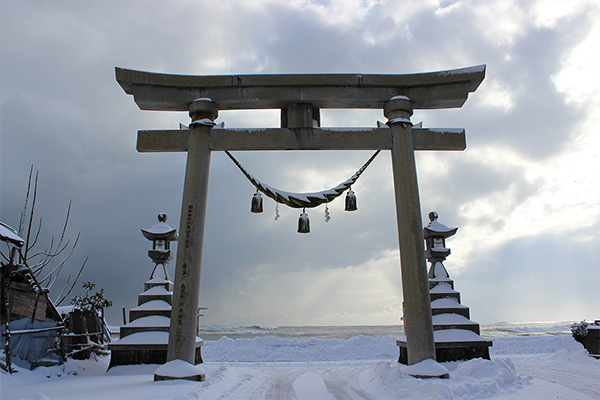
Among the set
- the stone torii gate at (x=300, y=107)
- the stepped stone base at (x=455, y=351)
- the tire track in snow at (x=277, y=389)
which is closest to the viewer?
the tire track in snow at (x=277, y=389)

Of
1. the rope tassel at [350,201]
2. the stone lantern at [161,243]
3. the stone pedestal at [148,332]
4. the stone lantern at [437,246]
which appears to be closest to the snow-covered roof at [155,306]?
the stone pedestal at [148,332]

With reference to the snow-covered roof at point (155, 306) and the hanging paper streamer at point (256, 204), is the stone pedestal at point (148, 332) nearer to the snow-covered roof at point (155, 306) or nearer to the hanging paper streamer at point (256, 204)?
the snow-covered roof at point (155, 306)

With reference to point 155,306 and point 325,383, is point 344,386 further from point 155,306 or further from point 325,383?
point 155,306

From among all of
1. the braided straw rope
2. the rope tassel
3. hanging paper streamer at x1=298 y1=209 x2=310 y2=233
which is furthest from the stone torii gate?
hanging paper streamer at x1=298 y1=209 x2=310 y2=233

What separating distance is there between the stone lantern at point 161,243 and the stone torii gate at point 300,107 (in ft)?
11.9

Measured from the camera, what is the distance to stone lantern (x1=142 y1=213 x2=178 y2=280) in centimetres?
1081

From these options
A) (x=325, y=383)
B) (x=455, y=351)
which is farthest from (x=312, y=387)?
(x=455, y=351)

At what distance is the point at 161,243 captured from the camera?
11000mm

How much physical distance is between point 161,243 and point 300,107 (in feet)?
21.4

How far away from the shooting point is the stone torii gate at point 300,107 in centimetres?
779

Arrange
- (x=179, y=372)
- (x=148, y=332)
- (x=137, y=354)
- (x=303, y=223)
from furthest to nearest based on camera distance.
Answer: (x=148, y=332)
(x=137, y=354)
(x=303, y=223)
(x=179, y=372)

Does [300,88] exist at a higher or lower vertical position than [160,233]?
higher

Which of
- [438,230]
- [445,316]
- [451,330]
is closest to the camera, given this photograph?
[451,330]

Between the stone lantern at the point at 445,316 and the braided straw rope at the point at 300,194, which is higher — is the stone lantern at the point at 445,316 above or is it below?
below
